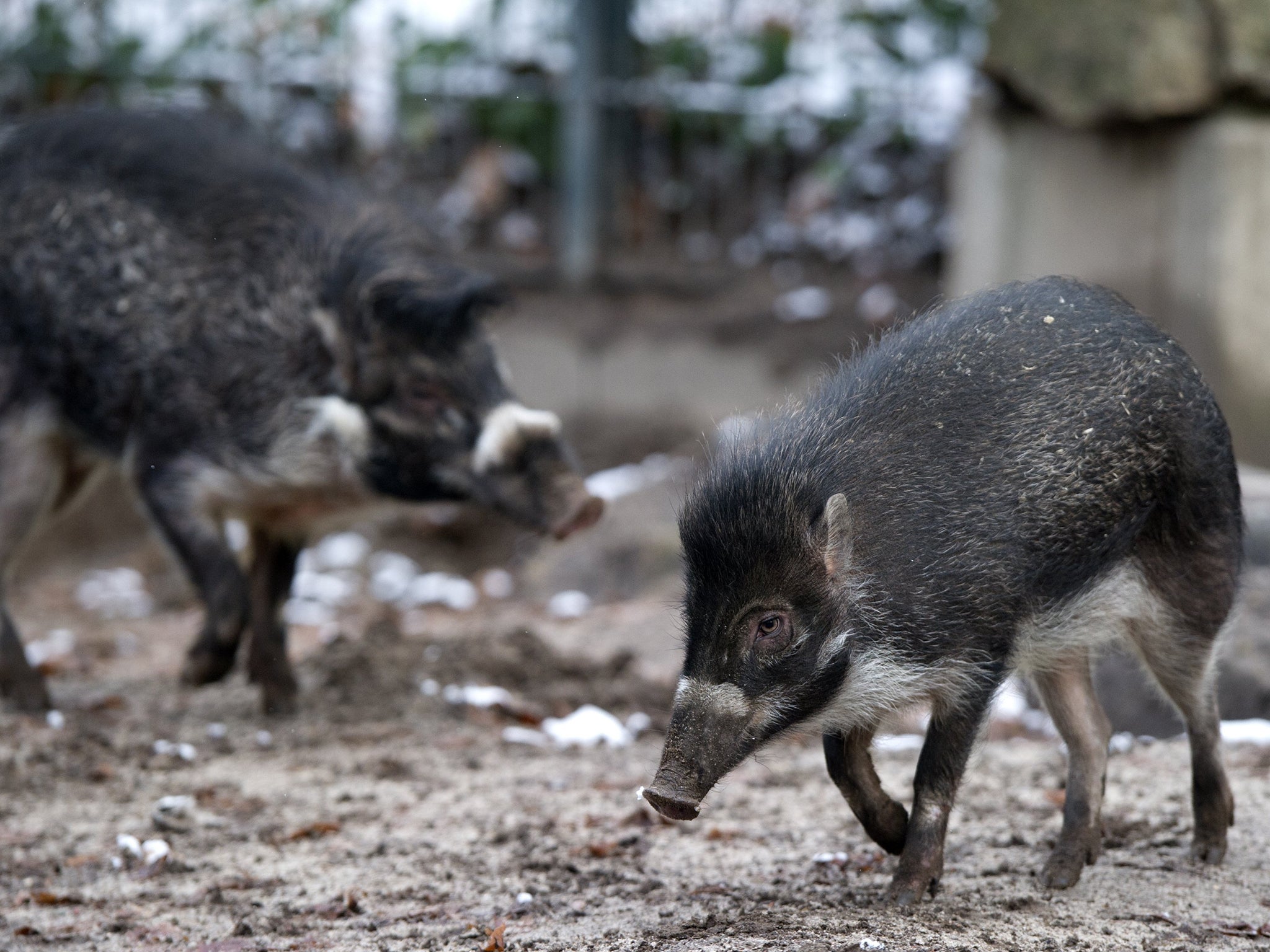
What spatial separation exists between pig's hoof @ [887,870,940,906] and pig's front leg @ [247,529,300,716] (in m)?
3.12

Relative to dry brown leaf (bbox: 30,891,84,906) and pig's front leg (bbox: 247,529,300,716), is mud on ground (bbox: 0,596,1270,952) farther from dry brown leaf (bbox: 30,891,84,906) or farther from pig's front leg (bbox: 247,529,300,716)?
pig's front leg (bbox: 247,529,300,716)

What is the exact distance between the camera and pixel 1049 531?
3508 millimetres

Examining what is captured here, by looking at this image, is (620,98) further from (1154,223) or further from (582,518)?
(582,518)

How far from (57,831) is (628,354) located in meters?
6.36

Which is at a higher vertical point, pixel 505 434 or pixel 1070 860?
pixel 505 434

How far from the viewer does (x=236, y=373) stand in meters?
5.95

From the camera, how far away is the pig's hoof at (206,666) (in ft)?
19.1

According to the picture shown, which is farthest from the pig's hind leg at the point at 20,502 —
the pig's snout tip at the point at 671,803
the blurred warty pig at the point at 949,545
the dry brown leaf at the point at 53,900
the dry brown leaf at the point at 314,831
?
the pig's snout tip at the point at 671,803

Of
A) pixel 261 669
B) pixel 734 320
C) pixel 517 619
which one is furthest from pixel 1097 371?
pixel 734 320

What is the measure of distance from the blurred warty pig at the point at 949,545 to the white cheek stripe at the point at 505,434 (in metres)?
2.04

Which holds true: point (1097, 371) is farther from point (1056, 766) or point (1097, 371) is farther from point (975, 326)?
point (1056, 766)

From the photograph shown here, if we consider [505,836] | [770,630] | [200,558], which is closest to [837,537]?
[770,630]

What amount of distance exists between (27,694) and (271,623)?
3.02 feet

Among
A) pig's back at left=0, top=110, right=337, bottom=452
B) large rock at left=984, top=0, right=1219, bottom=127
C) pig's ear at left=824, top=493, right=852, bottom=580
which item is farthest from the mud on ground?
large rock at left=984, top=0, right=1219, bottom=127
